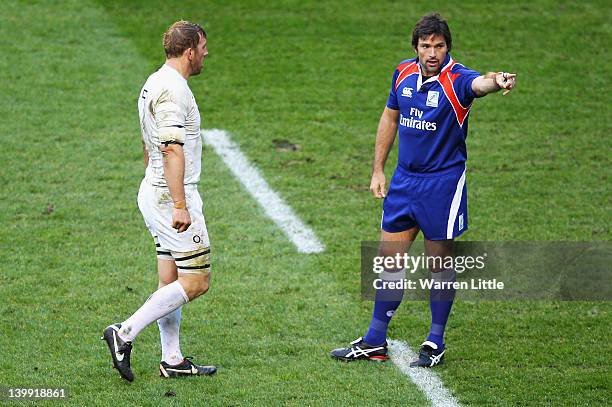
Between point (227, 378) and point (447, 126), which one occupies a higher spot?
point (447, 126)

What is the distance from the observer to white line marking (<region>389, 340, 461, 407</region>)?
6492mm

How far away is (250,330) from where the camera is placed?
7.45 meters

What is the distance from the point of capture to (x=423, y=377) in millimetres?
6820

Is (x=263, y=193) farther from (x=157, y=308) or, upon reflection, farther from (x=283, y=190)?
(x=157, y=308)

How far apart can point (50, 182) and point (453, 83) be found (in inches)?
180

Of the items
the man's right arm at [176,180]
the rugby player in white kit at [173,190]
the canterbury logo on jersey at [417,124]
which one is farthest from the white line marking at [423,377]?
the man's right arm at [176,180]

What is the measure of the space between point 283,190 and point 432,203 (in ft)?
10.7

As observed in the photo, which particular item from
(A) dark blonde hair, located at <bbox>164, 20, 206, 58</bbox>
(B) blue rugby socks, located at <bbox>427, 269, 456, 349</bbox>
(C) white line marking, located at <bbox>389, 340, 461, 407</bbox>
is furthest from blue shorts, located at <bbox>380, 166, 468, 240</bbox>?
(A) dark blonde hair, located at <bbox>164, 20, 206, 58</bbox>

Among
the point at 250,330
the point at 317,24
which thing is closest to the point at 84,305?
the point at 250,330

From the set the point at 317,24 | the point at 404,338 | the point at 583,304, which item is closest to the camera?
the point at 404,338

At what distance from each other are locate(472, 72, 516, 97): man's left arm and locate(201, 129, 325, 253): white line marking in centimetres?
265

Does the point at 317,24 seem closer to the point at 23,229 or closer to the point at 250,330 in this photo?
the point at 23,229

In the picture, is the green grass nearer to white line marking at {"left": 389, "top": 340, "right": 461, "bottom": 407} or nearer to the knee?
white line marking at {"left": 389, "top": 340, "right": 461, "bottom": 407}

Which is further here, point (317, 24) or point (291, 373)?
point (317, 24)
